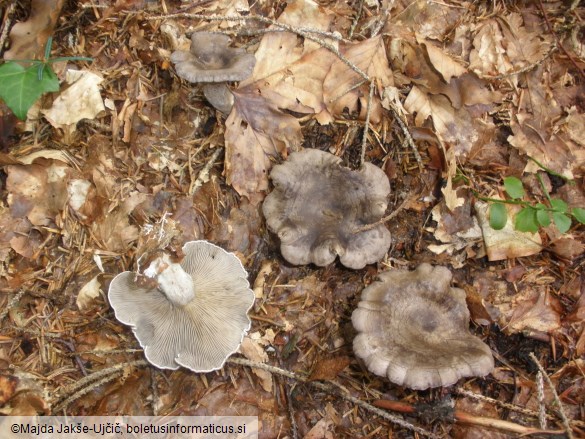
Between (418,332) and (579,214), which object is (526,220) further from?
(418,332)

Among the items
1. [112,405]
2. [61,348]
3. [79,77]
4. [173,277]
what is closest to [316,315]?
[173,277]

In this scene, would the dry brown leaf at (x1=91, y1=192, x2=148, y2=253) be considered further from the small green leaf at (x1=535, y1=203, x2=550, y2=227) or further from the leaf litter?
the small green leaf at (x1=535, y1=203, x2=550, y2=227)

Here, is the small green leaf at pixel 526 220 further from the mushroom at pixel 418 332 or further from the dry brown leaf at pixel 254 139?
the dry brown leaf at pixel 254 139

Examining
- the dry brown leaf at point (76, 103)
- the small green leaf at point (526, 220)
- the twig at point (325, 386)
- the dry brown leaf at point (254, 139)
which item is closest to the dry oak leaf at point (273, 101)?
the dry brown leaf at point (254, 139)

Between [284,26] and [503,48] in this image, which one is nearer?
[284,26]

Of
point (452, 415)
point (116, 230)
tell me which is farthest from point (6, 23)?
point (452, 415)
